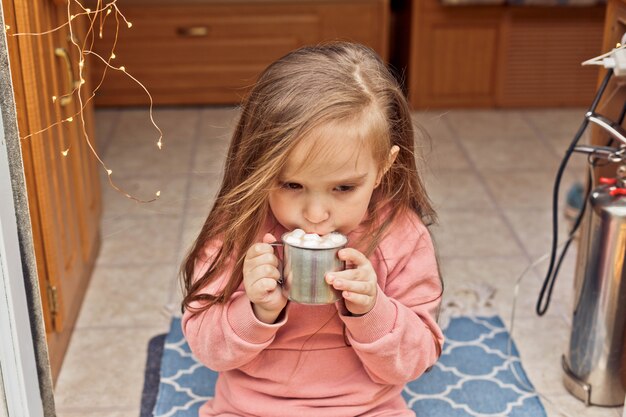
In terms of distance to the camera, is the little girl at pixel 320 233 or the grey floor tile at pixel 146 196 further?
the grey floor tile at pixel 146 196

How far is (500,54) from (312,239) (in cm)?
239

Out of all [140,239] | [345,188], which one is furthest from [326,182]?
[140,239]

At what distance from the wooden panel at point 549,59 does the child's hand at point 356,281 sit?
236 centimetres

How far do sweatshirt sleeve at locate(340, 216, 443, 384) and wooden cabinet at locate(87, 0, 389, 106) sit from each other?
2.00 meters

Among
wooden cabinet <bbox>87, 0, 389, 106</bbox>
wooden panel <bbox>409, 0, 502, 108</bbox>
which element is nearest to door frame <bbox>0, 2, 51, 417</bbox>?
wooden cabinet <bbox>87, 0, 389, 106</bbox>

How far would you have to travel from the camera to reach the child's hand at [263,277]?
121cm

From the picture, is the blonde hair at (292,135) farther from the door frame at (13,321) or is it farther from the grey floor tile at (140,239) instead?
the grey floor tile at (140,239)

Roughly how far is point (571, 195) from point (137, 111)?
172 cm

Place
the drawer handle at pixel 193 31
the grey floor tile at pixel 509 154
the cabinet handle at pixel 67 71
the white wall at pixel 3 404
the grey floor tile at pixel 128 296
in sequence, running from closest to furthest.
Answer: the white wall at pixel 3 404, the cabinet handle at pixel 67 71, the grey floor tile at pixel 128 296, the grey floor tile at pixel 509 154, the drawer handle at pixel 193 31

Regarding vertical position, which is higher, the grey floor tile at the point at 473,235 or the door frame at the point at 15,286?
the door frame at the point at 15,286

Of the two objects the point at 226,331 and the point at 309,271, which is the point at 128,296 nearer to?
the point at 226,331

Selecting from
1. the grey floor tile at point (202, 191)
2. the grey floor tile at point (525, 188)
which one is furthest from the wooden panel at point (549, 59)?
the grey floor tile at point (202, 191)

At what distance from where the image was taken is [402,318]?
4.36ft

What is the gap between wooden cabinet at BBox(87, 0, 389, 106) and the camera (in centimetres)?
330
